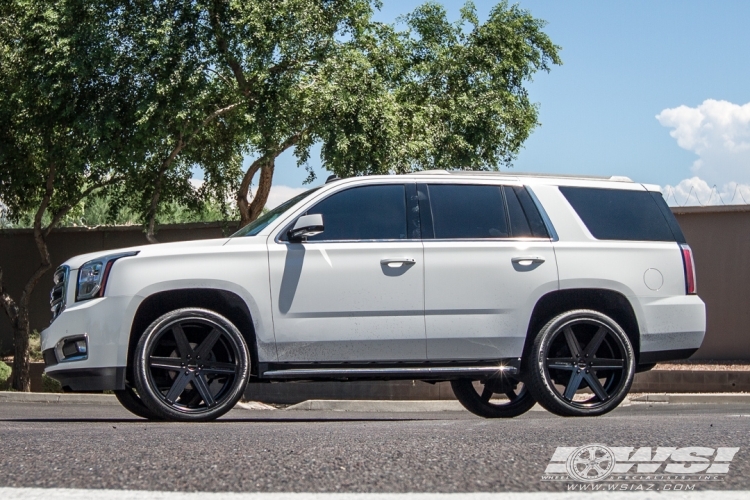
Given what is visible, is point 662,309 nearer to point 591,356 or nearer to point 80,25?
point 591,356

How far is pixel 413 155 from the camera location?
18.5 metres

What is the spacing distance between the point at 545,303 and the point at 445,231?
99cm

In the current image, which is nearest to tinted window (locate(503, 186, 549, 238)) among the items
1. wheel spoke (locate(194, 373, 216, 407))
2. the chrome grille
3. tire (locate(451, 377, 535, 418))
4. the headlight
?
tire (locate(451, 377, 535, 418))

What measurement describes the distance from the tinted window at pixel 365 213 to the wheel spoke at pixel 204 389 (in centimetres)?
140

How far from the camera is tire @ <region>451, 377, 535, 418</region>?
8758mm

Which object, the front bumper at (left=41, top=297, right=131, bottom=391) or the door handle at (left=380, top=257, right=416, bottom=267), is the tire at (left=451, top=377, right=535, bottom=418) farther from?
the front bumper at (left=41, top=297, right=131, bottom=391)

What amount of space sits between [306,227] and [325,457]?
10.5 feet

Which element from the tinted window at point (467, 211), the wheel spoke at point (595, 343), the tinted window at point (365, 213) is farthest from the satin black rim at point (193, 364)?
the wheel spoke at point (595, 343)

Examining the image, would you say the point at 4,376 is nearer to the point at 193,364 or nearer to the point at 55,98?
the point at 55,98

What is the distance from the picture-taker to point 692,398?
558 inches

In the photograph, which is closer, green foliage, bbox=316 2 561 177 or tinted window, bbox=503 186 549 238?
tinted window, bbox=503 186 549 238

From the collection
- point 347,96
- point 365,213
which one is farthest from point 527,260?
point 347,96

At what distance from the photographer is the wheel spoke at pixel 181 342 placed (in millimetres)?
7133

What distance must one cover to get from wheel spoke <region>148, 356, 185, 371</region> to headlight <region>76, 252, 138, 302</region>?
24.8 inches
